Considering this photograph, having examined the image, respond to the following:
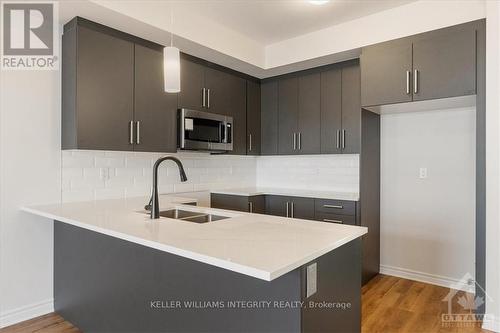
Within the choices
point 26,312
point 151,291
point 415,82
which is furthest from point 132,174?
point 415,82

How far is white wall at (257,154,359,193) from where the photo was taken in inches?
143

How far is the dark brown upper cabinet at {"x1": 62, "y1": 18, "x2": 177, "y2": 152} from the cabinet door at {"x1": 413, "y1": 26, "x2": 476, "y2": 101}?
85.7 inches

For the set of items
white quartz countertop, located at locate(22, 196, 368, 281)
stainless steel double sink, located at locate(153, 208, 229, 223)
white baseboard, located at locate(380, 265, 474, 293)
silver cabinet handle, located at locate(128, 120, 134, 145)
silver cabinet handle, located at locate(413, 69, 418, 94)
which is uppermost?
silver cabinet handle, located at locate(413, 69, 418, 94)

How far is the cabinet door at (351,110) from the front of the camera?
128 inches

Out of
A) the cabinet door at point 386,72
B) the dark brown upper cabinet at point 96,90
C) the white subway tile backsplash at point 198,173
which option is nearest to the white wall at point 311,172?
the white subway tile backsplash at point 198,173

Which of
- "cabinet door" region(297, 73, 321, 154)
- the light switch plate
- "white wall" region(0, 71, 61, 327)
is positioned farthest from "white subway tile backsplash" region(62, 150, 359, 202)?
the light switch plate

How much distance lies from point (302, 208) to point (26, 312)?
8.07 ft

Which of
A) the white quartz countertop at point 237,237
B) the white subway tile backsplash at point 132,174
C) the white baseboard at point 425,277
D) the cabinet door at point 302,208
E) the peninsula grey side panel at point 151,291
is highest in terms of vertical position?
the white subway tile backsplash at point 132,174

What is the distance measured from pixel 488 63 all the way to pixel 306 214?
6.29 feet

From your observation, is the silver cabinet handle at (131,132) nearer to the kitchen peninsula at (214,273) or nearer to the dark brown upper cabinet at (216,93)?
the dark brown upper cabinet at (216,93)

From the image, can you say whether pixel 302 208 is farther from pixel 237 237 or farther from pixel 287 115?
pixel 237 237

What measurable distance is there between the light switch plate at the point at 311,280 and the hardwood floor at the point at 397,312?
1328 millimetres

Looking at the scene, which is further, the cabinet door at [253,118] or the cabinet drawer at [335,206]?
the cabinet door at [253,118]

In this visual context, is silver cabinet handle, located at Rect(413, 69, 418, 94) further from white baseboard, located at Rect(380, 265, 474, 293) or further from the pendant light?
the pendant light
